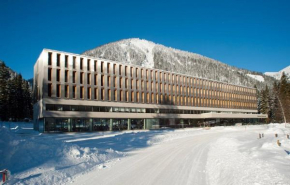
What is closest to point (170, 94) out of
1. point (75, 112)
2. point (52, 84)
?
point (75, 112)

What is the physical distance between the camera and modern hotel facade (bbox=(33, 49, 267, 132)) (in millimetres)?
45781

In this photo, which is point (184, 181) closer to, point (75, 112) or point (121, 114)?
point (75, 112)

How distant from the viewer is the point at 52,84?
45531 mm

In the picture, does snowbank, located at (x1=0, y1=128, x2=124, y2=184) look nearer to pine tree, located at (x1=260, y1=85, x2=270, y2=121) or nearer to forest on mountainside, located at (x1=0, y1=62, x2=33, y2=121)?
forest on mountainside, located at (x1=0, y1=62, x2=33, y2=121)

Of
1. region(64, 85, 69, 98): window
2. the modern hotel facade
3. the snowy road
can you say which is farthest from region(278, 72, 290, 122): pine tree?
the snowy road

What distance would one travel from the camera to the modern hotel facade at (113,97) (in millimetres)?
45781

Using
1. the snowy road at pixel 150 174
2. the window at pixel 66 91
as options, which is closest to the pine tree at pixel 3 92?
the window at pixel 66 91

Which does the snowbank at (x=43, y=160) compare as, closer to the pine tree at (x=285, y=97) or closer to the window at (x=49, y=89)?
the window at (x=49, y=89)

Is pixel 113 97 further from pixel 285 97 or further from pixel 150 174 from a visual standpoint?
pixel 285 97

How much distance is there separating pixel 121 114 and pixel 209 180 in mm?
45627

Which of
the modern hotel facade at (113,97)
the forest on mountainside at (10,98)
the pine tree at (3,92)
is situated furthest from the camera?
the forest on mountainside at (10,98)

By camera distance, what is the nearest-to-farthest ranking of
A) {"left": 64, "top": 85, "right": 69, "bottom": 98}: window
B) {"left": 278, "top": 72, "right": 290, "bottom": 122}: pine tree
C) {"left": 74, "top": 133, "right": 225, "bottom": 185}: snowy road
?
{"left": 74, "top": 133, "right": 225, "bottom": 185}: snowy road < {"left": 64, "top": 85, "right": 69, "bottom": 98}: window < {"left": 278, "top": 72, "right": 290, "bottom": 122}: pine tree

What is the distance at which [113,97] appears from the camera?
5478 centimetres

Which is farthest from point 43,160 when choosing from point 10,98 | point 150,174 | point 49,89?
point 10,98
